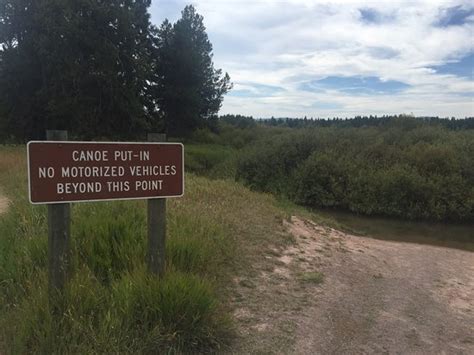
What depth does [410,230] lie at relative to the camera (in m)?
16.2

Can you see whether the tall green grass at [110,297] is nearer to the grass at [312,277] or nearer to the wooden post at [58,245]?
the wooden post at [58,245]

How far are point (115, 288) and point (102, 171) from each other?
94 centimetres

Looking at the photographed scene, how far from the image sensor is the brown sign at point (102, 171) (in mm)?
3182

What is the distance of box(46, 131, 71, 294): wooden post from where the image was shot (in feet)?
11.1

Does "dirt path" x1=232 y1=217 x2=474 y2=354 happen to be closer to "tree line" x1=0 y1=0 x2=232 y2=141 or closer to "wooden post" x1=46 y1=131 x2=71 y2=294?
"wooden post" x1=46 y1=131 x2=71 y2=294

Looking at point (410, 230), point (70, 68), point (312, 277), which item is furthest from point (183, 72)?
point (312, 277)

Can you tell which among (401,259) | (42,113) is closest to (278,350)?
(401,259)

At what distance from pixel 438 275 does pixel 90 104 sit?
2596 cm

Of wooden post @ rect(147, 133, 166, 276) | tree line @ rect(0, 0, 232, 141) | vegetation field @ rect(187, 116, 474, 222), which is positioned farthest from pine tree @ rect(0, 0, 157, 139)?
wooden post @ rect(147, 133, 166, 276)

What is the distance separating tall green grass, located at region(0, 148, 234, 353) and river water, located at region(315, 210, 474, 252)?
8.85 metres

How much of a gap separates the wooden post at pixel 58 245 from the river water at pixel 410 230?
10.0 m

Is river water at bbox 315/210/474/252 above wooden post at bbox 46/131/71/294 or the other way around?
the other way around

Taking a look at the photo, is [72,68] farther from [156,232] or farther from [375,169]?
[156,232]

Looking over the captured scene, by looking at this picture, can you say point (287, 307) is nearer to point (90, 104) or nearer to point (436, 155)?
point (436, 155)
